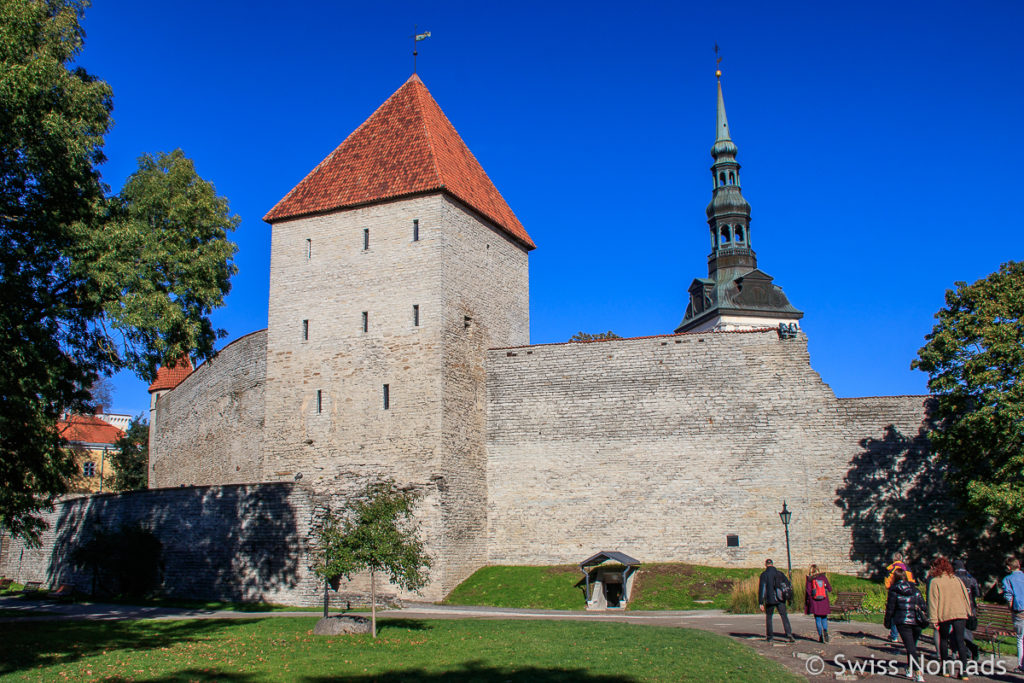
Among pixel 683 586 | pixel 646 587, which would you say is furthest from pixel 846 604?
pixel 646 587

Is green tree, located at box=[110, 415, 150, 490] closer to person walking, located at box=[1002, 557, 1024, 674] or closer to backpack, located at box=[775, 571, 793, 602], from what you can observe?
backpack, located at box=[775, 571, 793, 602]

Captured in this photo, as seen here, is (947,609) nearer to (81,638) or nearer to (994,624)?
(994,624)

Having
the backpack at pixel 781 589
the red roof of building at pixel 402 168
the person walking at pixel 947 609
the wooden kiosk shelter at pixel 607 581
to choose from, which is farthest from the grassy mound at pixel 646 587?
the red roof of building at pixel 402 168

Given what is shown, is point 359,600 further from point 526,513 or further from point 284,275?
Result: point 284,275

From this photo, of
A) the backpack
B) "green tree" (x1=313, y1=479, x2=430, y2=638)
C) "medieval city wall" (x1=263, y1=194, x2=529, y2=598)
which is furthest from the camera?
"medieval city wall" (x1=263, y1=194, x2=529, y2=598)

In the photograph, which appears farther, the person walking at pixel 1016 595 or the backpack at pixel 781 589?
the backpack at pixel 781 589

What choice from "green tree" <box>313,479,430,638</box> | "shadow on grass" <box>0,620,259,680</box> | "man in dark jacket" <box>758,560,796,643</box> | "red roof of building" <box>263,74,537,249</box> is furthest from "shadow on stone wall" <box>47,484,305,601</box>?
"man in dark jacket" <box>758,560,796,643</box>

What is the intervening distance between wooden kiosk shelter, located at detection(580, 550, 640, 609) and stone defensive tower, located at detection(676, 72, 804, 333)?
41637mm

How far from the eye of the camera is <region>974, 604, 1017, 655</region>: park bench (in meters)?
11.3

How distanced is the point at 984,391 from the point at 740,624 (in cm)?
771

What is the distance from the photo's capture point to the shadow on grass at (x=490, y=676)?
9.51 meters

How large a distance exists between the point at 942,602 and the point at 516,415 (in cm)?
1521

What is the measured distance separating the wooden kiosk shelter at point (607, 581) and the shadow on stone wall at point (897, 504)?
5902mm

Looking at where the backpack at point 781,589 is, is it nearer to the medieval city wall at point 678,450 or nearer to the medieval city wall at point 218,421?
the medieval city wall at point 678,450
